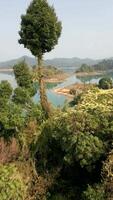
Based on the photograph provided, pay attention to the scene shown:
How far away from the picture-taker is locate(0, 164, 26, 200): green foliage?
11.5m

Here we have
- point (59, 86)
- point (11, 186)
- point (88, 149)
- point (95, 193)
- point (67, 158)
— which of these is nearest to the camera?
point (11, 186)

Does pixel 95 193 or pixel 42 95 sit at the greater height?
pixel 42 95

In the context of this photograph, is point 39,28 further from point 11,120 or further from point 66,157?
point 66,157

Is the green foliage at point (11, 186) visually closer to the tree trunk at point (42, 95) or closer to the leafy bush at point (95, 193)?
the leafy bush at point (95, 193)

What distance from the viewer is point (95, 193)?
12.4 metres

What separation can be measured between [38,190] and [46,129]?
9.62 ft

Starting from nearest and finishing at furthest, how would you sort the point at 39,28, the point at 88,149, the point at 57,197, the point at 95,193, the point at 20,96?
the point at 95,193 < the point at 88,149 < the point at 57,197 < the point at 39,28 < the point at 20,96

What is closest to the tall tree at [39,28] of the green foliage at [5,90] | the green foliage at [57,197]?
the green foliage at [5,90]

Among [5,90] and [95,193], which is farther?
[5,90]

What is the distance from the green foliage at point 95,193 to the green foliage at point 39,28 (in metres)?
9.99

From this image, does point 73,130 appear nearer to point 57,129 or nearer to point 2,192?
point 57,129

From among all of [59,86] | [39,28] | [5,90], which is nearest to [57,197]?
[5,90]

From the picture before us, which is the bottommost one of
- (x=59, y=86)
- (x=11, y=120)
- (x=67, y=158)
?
(x=59, y=86)

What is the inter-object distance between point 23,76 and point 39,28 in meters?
4.05
